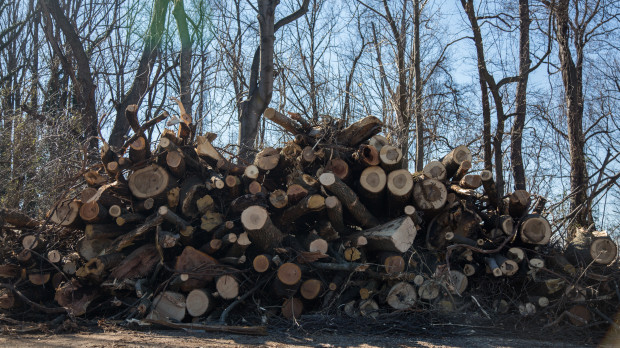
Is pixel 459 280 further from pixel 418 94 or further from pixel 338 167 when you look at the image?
pixel 418 94

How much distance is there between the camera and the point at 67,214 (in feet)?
19.0

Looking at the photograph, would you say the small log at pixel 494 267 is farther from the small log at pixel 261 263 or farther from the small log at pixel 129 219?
the small log at pixel 129 219

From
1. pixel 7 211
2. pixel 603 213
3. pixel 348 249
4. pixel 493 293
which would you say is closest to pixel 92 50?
pixel 7 211

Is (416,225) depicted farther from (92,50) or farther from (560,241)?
(92,50)

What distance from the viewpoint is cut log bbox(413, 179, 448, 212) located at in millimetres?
5754

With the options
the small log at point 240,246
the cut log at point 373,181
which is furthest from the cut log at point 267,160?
the cut log at point 373,181

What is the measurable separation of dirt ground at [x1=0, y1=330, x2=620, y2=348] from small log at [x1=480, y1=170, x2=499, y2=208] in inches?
69.8

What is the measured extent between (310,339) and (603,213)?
10.9 meters

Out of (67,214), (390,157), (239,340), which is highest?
(390,157)

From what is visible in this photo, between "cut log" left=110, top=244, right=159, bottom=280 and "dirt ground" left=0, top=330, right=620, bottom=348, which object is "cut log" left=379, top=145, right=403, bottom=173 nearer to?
"dirt ground" left=0, top=330, right=620, bottom=348

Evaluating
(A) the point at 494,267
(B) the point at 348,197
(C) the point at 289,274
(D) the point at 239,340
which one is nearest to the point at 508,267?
(A) the point at 494,267

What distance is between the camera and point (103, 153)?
5867mm

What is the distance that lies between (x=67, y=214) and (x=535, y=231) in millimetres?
5376

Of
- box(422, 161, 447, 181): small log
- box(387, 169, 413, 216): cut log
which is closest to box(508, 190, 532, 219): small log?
box(422, 161, 447, 181): small log
